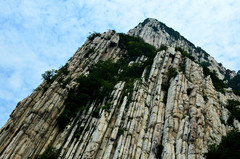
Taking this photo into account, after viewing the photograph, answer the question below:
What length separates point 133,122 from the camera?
87.6ft

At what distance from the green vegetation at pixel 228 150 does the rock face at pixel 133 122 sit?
1032 mm

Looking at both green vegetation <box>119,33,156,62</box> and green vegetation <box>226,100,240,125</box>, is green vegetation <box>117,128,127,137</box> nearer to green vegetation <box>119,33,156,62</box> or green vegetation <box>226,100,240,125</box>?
green vegetation <box>226,100,240,125</box>

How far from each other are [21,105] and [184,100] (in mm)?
30511

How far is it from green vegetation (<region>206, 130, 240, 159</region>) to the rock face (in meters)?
1.03

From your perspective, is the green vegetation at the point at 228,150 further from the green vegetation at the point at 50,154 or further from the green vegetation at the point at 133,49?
the green vegetation at the point at 133,49

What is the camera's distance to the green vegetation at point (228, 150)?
697 inches

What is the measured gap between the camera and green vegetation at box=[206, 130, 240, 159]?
17.7m

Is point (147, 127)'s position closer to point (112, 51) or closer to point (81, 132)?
point (81, 132)

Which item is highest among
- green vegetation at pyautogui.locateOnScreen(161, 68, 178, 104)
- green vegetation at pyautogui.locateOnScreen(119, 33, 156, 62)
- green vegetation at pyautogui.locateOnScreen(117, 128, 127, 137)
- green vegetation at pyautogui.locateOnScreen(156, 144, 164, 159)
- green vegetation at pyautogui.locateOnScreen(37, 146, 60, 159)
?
green vegetation at pyautogui.locateOnScreen(119, 33, 156, 62)

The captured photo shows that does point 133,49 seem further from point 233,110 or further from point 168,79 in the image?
point 233,110

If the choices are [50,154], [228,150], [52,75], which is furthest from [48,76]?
[228,150]

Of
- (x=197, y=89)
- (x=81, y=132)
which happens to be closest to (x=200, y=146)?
(x=197, y=89)

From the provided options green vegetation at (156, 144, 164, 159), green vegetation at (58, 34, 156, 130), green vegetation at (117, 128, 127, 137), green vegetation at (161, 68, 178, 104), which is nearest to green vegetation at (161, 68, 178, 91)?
green vegetation at (161, 68, 178, 104)

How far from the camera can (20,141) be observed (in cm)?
2558
